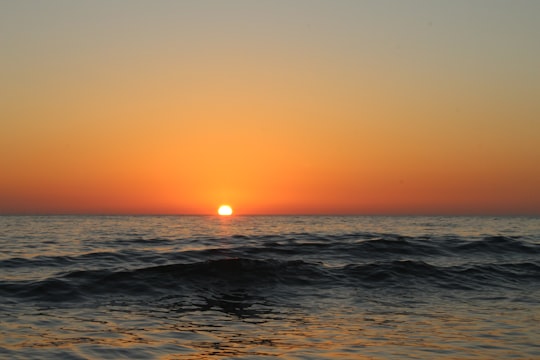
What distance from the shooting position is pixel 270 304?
594 inches

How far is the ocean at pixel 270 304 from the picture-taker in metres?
10.1

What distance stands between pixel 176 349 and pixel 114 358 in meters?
1.16

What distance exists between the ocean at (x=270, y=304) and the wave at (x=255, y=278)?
0.06 meters

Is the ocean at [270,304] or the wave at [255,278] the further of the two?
the wave at [255,278]

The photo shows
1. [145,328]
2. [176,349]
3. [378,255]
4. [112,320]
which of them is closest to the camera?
[176,349]

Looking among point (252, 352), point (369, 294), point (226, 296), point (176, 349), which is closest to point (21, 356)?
point (176, 349)

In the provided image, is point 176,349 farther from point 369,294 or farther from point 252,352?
point 369,294

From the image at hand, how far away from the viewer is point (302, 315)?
43.6ft

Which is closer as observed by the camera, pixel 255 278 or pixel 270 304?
pixel 270 304

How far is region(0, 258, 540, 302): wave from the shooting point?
16189 mm

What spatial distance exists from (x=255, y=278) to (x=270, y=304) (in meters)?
3.69

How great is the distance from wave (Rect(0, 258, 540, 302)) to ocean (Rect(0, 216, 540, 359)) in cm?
6

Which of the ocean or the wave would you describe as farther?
the wave

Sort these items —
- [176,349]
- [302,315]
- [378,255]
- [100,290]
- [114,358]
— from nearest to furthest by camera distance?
[114,358], [176,349], [302,315], [100,290], [378,255]
